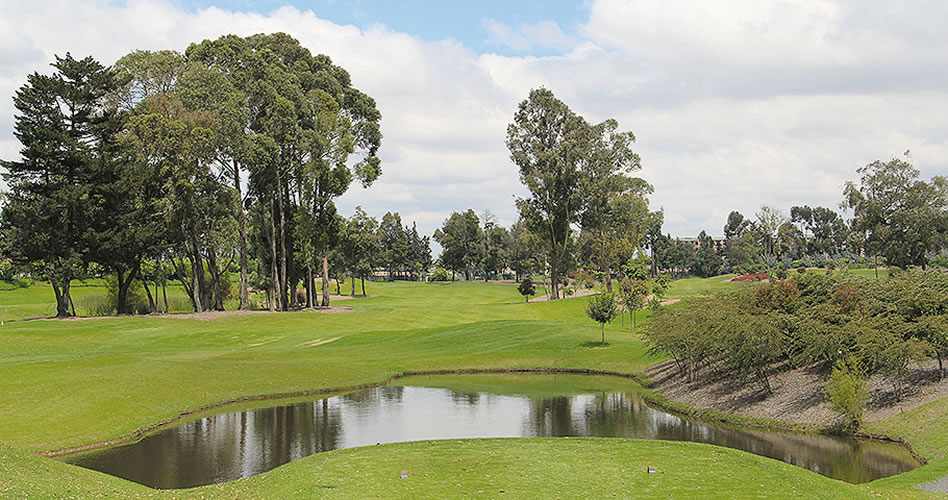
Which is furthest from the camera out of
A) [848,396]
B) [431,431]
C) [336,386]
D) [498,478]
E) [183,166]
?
[183,166]

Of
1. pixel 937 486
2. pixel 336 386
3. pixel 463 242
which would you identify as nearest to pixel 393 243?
pixel 463 242

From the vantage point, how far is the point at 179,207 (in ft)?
226

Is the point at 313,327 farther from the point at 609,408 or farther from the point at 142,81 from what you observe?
the point at 609,408

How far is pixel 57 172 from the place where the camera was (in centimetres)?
6494

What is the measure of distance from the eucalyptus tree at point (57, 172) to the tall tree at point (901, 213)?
93970 mm

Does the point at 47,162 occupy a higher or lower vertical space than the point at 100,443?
higher

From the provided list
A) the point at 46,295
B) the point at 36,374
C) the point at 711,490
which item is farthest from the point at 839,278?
the point at 46,295

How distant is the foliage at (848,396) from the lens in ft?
95.0

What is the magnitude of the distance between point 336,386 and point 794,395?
25175 mm

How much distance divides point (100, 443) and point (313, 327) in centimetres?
4010

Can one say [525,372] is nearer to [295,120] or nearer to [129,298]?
[295,120]

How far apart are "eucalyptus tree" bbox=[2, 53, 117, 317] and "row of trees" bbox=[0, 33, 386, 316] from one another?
11 centimetres

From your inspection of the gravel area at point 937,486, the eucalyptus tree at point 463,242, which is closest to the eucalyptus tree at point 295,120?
the gravel area at point 937,486

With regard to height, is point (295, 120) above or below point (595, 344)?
above
